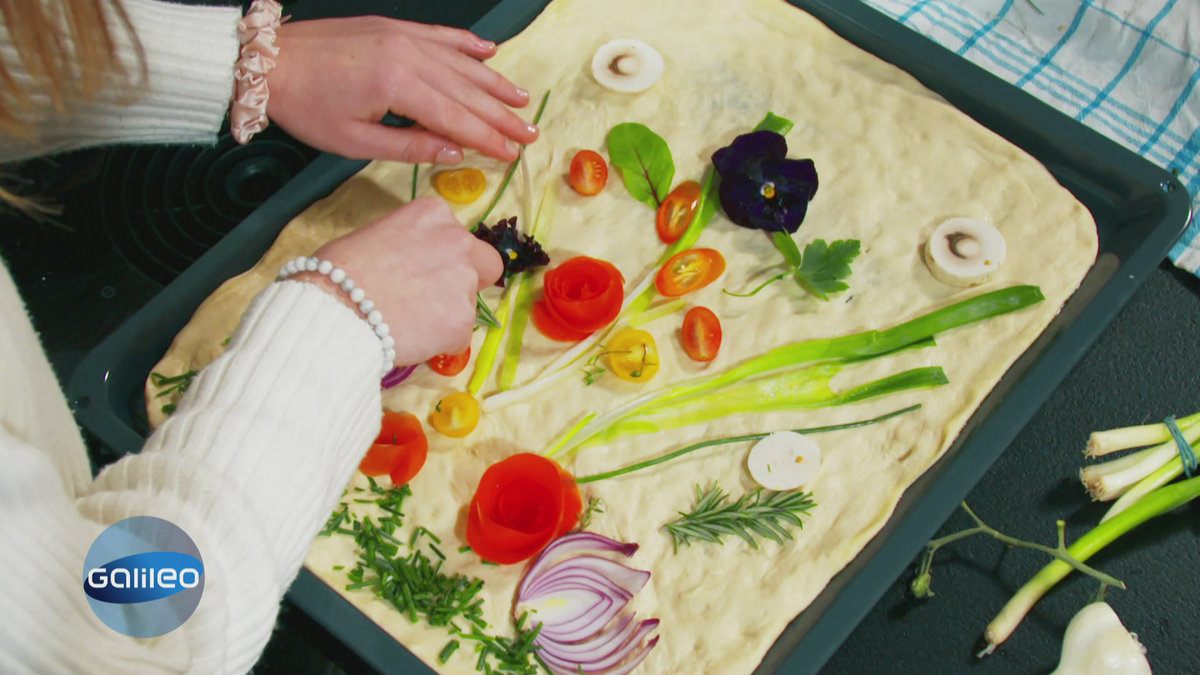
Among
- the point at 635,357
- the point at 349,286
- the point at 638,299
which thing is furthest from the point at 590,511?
the point at 349,286

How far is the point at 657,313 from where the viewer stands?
1.29m

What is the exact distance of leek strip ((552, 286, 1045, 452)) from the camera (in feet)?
4.07

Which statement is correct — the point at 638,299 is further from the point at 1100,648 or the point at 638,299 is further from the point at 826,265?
the point at 1100,648

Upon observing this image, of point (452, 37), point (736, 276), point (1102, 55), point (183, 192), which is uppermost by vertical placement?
point (1102, 55)

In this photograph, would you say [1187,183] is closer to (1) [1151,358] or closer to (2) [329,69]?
(1) [1151,358]

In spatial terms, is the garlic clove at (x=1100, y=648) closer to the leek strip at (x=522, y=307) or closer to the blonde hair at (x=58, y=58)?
the leek strip at (x=522, y=307)

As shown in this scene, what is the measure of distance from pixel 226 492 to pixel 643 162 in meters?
0.83

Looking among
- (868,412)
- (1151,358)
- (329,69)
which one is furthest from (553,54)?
(1151,358)

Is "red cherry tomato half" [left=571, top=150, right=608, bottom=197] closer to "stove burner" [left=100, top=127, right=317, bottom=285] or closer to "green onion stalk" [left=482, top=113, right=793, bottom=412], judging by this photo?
"green onion stalk" [left=482, top=113, right=793, bottom=412]

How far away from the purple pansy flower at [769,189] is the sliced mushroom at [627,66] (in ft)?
0.80

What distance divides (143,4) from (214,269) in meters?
0.37

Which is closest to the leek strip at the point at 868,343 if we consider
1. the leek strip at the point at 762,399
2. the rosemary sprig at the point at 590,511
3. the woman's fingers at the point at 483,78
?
the leek strip at the point at 762,399

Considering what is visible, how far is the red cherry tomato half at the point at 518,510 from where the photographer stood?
3.60 feet

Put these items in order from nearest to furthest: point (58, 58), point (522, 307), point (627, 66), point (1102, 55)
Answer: point (58, 58) < point (522, 307) < point (627, 66) < point (1102, 55)
